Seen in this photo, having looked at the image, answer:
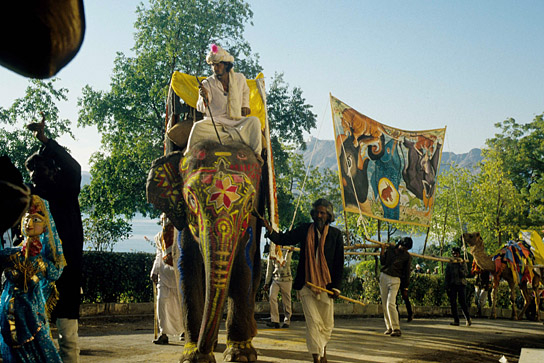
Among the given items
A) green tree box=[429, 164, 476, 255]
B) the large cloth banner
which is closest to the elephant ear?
the large cloth banner

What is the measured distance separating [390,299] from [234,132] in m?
6.22

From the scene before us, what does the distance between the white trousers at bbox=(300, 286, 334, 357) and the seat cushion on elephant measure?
234cm

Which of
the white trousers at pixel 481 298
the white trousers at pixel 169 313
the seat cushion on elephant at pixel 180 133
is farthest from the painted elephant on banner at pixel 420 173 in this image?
the seat cushion on elephant at pixel 180 133

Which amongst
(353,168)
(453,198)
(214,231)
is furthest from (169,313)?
Result: (453,198)

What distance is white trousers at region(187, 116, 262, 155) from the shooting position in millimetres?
7320

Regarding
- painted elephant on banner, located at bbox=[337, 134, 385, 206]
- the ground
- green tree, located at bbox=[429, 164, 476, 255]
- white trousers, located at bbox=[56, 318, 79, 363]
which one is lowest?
the ground

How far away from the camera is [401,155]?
15.0 meters

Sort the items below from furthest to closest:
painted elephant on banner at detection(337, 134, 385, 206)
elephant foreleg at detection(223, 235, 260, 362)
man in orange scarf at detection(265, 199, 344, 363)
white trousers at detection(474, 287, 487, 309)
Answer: white trousers at detection(474, 287, 487, 309), painted elephant on banner at detection(337, 134, 385, 206), man in orange scarf at detection(265, 199, 344, 363), elephant foreleg at detection(223, 235, 260, 362)

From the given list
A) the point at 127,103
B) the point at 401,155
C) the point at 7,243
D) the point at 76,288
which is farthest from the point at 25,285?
the point at 127,103

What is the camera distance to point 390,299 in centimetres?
1234

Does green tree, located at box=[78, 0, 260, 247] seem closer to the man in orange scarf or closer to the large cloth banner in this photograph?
the large cloth banner

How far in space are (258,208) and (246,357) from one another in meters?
1.68

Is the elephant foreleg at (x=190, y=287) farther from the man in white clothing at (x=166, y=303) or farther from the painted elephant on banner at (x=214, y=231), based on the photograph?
the man in white clothing at (x=166, y=303)

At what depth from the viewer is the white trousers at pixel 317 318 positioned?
7621mm
